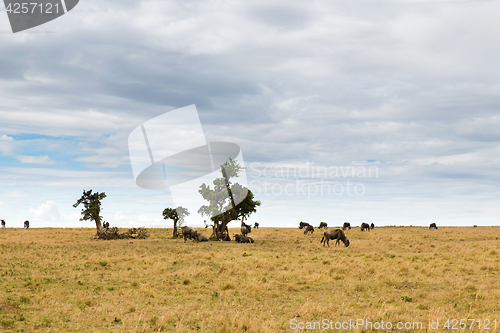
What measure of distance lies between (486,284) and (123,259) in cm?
2417

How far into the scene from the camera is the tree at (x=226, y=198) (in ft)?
158

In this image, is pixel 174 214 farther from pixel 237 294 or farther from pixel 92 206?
pixel 237 294

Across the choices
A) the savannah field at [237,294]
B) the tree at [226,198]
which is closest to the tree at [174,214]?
the tree at [226,198]

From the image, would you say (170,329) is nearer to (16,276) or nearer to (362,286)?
(362,286)

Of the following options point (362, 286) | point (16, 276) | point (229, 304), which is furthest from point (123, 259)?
point (362, 286)

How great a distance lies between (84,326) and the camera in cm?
1213

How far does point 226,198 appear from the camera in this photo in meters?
48.5

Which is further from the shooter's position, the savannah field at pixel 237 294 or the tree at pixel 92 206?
the tree at pixel 92 206

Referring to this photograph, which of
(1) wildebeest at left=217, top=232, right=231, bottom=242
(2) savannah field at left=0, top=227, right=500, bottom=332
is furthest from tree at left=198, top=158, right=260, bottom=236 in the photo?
(2) savannah field at left=0, top=227, right=500, bottom=332

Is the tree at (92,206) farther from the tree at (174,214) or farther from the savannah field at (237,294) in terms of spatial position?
the savannah field at (237,294)

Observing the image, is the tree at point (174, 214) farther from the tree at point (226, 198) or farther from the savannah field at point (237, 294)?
the savannah field at point (237, 294)

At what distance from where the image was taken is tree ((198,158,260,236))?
48062 mm

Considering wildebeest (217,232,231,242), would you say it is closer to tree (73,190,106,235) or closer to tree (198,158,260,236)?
tree (198,158,260,236)

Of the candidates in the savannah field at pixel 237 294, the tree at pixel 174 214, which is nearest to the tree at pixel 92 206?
the tree at pixel 174 214
